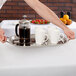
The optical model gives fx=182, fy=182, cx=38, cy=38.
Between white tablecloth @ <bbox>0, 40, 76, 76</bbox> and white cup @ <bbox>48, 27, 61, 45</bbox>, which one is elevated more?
white cup @ <bbox>48, 27, 61, 45</bbox>

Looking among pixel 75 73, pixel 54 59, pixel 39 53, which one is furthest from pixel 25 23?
pixel 75 73

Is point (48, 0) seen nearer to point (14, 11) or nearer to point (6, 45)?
point (14, 11)

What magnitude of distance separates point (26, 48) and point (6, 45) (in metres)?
0.15

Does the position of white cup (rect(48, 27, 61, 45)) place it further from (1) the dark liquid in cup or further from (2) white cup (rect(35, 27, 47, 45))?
(1) the dark liquid in cup

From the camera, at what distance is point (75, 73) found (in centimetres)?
93

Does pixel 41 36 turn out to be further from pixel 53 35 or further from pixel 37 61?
pixel 37 61

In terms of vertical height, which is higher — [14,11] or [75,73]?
[14,11]

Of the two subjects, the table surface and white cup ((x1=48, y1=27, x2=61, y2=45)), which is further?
white cup ((x1=48, y1=27, x2=61, y2=45))

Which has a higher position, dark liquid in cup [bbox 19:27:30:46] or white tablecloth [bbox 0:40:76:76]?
dark liquid in cup [bbox 19:27:30:46]

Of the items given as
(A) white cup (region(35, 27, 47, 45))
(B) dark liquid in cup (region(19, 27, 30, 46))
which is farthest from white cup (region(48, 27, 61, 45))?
(B) dark liquid in cup (region(19, 27, 30, 46))

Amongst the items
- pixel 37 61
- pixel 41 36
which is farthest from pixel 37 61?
pixel 41 36

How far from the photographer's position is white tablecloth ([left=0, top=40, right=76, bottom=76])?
876 mm

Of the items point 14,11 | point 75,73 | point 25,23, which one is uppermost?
point 14,11

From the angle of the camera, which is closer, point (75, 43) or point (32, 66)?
point (32, 66)
